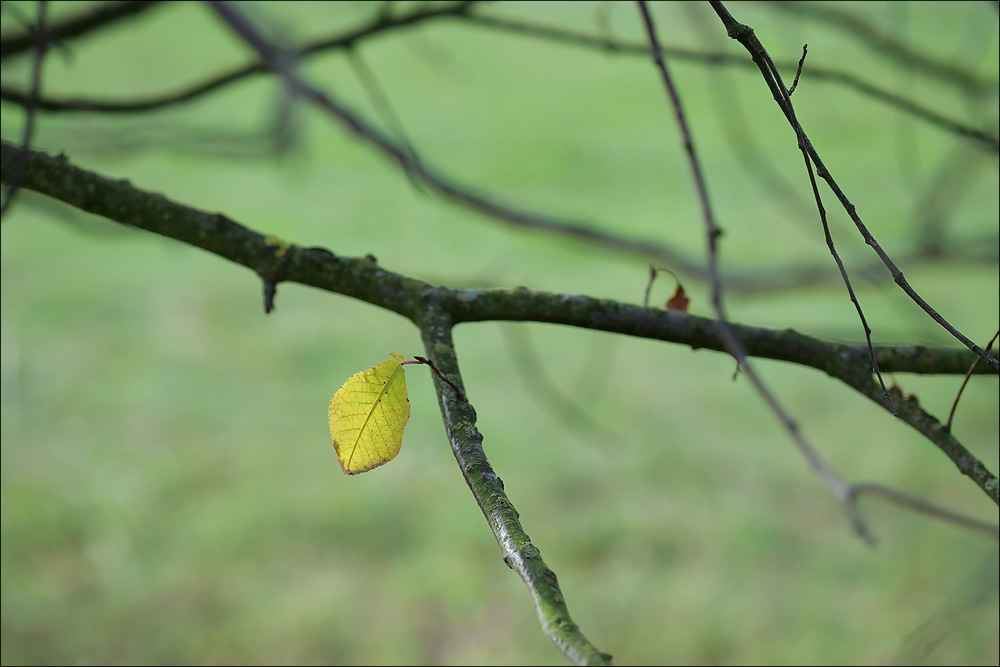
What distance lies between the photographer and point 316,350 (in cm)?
370

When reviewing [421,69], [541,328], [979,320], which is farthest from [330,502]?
[421,69]

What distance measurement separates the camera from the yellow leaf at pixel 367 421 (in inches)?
22.7

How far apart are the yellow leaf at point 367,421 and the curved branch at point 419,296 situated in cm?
15

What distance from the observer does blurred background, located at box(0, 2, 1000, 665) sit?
210 centimetres

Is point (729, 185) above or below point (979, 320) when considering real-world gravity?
above

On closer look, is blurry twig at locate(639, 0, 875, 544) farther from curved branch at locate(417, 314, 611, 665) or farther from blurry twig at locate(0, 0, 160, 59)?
blurry twig at locate(0, 0, 160, 59)

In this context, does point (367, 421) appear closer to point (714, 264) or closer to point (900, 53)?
point (714, 264)

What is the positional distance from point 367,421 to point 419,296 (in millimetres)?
186

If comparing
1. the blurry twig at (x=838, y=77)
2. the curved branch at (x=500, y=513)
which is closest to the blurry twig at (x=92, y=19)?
the blurry twig at (x=838, y=77)

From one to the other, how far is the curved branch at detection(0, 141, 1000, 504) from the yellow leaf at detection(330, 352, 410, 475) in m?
0.15

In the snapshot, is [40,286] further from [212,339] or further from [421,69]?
[421,69]

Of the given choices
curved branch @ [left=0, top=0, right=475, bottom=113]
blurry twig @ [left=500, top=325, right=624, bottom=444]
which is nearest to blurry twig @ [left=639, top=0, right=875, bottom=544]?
curved branch @ [left=0, top=0, right=475, bottom=113]

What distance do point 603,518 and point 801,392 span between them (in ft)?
3.94

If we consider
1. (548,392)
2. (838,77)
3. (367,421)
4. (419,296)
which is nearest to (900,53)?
(838,77)
